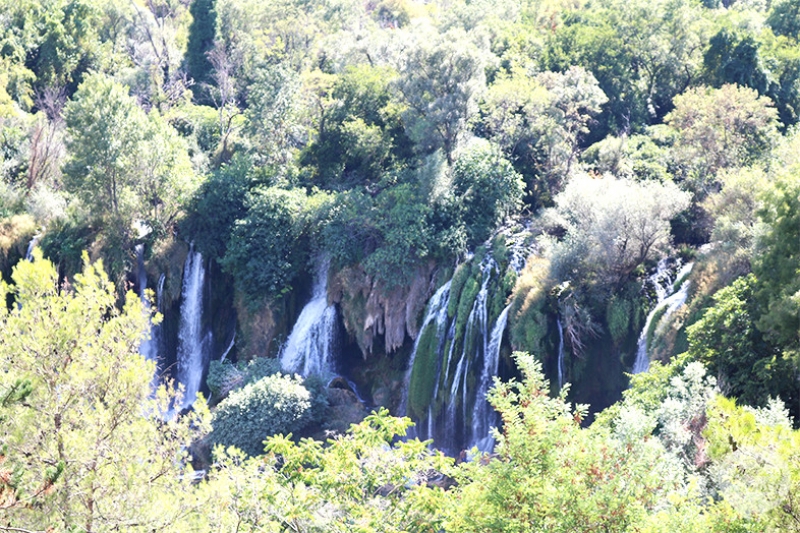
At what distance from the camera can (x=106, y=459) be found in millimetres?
11891

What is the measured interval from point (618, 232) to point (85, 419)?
16.5m

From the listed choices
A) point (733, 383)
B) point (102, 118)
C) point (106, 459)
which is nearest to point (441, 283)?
point (733, 383)

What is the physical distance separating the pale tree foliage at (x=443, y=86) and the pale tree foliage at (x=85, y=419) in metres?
19.5

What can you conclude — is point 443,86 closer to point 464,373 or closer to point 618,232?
point 618,232

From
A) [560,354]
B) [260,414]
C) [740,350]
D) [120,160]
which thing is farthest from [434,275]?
[120,160]

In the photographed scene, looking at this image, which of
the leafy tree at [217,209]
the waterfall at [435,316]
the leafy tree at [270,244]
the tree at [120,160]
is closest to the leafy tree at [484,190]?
the waterfall at [435,316]

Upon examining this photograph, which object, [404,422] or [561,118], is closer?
[404,422]

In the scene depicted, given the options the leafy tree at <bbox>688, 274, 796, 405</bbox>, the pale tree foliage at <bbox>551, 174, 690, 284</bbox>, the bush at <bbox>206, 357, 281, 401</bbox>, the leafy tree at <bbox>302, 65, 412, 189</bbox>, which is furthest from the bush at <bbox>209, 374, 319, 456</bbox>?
the leafy tree at <bbox>688, 274, 796, 405</bbox>

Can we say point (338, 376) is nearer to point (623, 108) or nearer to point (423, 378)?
point (423, 378)

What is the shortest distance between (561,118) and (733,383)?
1509cm

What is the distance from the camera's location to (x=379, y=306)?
29.4 metres

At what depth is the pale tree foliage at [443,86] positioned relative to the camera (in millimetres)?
31156

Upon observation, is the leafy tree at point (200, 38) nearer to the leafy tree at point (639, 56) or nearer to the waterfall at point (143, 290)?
the waterfall at point (143, 290)

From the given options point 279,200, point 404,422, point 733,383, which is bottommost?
point 404,422
